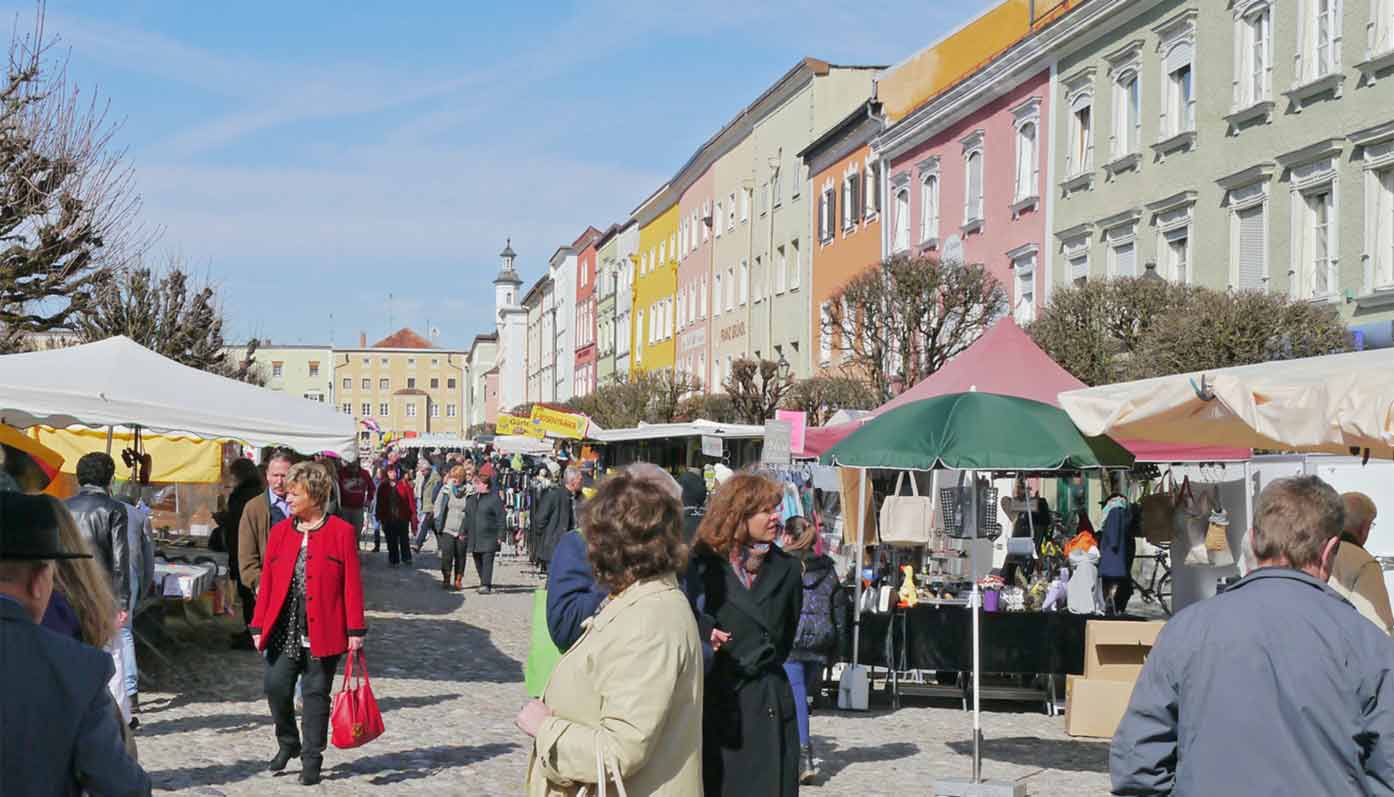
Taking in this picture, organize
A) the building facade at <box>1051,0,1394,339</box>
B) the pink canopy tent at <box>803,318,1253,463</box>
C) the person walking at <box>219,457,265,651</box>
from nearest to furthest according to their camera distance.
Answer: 1. the pink canopy tent at <box>803,318,1253,463</box>
2. the person walking at <box>219,457,265,651</box>
3. the building facade at <box>1051,0,1394,339</box>

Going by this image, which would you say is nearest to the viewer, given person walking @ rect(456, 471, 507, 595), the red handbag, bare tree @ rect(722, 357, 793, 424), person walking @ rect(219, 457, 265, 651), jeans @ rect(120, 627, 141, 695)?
the red handbag

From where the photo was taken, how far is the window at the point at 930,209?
38.4 m

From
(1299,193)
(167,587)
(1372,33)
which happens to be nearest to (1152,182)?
(1299,193)

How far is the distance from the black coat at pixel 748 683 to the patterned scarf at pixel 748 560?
0.10 feet

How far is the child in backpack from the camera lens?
1062 centimetres

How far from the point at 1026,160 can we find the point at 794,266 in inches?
698

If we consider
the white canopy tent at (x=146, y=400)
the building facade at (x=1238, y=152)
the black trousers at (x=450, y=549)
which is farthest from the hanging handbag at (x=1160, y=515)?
the black trousers at (x=450, y=549)

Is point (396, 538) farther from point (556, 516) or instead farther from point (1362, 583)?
point (1362, 583)

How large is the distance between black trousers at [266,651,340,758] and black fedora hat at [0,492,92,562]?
648 centimetres

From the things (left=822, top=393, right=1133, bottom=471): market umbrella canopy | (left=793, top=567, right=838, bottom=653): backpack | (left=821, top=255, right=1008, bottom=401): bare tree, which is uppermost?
(left=821, top=255, right=1008, bottom=401): bare tree

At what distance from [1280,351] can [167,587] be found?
1269cm

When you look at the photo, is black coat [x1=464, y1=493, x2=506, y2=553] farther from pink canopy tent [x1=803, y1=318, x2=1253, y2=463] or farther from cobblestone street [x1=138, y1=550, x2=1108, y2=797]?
pink canopy tent [x1=803, y1=318, x2=1253, y2=463]

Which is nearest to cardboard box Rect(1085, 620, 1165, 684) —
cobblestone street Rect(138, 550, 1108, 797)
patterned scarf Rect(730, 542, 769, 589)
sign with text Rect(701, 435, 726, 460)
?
cobblestone street Rect(138, 550, 1108, 797)

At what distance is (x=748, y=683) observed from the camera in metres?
5.46
